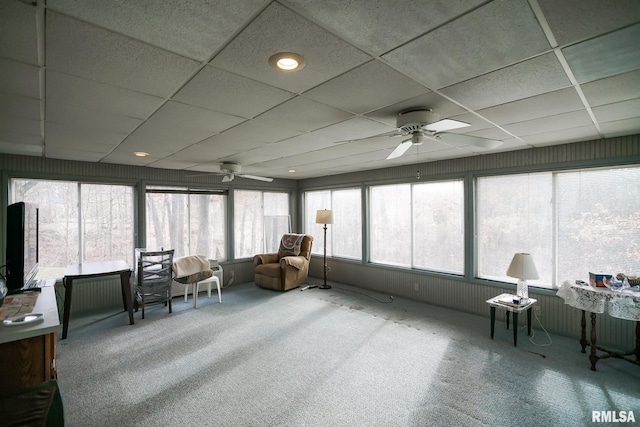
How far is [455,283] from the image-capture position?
462 centimetres

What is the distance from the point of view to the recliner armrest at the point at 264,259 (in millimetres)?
6195

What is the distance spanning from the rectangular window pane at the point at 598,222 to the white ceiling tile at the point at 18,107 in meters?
5.46

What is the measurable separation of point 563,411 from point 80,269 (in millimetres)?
5421

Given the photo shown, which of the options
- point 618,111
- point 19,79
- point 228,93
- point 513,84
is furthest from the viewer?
point 618,111

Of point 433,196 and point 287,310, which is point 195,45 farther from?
point 433,196

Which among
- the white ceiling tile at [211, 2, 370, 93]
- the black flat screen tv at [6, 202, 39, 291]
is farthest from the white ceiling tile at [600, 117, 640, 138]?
the black flat screen tv at [6, 202, 39, 291]

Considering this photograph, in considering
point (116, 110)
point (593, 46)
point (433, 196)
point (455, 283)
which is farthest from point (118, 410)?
point (433, 196)

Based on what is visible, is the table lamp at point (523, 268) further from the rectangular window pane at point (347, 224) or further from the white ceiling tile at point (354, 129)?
the rectangular window pane at point (347, 224)

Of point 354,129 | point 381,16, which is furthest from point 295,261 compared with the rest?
point 381,16

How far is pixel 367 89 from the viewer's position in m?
1.93

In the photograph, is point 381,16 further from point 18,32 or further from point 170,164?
point 170,164

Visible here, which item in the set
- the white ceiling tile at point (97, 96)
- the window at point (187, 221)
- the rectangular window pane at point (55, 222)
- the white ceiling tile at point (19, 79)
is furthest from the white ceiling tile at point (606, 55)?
the rectangular window pane at point (55, 222)

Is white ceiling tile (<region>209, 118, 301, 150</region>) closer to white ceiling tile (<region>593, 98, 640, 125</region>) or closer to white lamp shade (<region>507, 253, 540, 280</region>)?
white ceiling tile (<region>593, 98, 640, 125</region>)

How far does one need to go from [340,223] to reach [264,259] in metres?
1.86
